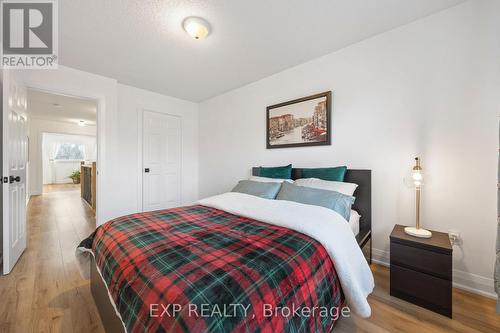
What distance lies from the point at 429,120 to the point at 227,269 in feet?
7.18

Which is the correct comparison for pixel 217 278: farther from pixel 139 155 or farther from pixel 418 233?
pixel 139 155

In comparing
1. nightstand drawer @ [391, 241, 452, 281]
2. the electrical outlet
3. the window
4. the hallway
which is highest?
the window

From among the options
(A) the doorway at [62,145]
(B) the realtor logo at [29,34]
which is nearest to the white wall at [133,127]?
(A) the doorway at [62,145]

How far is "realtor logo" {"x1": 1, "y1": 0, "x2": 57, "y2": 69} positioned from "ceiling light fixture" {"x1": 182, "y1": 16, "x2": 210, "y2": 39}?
1084mm

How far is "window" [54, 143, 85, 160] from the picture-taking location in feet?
30.4

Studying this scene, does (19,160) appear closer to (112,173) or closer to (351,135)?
(112,173)

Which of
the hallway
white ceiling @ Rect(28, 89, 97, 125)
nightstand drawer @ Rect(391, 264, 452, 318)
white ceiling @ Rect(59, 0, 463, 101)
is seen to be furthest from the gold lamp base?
white ceiling @ Rect(28, 89, 97, 125)

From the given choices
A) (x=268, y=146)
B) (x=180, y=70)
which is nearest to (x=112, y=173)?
(x=180, y=70)

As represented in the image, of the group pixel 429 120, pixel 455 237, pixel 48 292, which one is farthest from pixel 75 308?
pixel 429 120

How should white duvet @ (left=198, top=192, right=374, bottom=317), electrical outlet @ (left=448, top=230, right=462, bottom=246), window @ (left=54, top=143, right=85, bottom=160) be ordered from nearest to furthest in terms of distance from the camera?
1. white duvet @ (left=198, top=192, right=374, bottom=317)
2. electrical outlet @ (left=448, top=230, right=462, bottom=246)
3. window @ (left=54, top=143, right=85, bottom=160)

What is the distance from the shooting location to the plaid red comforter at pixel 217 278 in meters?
0.75

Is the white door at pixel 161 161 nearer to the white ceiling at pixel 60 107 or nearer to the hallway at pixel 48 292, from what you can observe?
the white ceiling at pixel 60 107

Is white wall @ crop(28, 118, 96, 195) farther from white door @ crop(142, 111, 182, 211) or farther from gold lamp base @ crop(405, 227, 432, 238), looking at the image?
gold lamp base @ crop(405, 227, 432, 238)

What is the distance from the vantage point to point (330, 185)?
2135 millimetres
